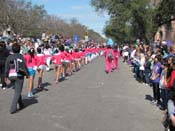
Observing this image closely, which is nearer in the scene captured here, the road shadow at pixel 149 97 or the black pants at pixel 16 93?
the black pants at pixel 16 93

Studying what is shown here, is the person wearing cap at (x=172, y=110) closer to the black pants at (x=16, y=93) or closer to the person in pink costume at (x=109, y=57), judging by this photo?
the black pants at (x=16, y=93)

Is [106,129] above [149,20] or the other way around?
the other way around

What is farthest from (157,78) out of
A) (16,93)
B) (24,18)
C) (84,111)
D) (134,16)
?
(24,18)

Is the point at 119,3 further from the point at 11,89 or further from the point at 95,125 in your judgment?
the point at 95,125

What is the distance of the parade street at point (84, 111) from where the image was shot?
412 inches

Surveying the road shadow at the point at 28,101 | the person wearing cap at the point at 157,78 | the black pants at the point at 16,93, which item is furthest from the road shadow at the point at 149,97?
the black pants at the point at 16,93

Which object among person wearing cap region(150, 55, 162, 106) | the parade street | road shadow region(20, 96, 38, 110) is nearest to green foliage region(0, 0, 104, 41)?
the parade street

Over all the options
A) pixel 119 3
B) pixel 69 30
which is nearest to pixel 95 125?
pixel 119 3

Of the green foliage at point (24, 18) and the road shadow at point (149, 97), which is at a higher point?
the green foliage at point (24, 18)

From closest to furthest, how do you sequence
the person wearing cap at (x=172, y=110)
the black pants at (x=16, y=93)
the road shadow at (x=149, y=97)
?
1. the person wearing cap at (x=172, y=110)
2. the black pants at (x=16, y=93)
3. the road shadow at (x=149, y=97)

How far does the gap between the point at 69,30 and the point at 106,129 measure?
81696 mm

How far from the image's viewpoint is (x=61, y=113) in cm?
1207

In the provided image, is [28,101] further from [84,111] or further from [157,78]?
[157,78]

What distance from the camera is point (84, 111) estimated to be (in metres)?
12.5
